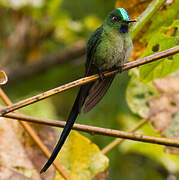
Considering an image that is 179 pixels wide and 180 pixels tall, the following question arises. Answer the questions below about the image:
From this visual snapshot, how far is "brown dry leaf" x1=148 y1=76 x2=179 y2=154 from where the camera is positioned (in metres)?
2.38

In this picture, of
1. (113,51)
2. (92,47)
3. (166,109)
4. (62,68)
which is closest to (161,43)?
(113,51)

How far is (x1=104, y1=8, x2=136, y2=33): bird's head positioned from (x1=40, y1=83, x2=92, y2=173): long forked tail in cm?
34

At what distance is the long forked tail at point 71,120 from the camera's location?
5.68 feet

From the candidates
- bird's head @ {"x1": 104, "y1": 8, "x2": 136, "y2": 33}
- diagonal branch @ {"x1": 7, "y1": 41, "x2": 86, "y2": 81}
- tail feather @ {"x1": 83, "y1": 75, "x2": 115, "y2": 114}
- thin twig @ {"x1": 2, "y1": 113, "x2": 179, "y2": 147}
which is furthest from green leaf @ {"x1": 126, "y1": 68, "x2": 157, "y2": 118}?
diagonal branch @ {"x1": 7, "y1": 41, "x2": 86, "y2": 81}

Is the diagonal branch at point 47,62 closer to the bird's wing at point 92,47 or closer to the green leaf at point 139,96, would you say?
the green leaf at point 139,96

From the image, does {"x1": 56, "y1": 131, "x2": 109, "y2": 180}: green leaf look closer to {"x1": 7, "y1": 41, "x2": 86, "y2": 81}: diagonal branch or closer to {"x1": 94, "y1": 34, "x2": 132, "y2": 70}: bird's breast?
{"x1": 94, "y1": 34, "x2": 132, "y2": 70}: bird's breast

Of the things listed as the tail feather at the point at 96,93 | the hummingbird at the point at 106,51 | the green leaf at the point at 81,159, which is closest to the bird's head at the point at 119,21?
the hummingbird at the point at 106,51

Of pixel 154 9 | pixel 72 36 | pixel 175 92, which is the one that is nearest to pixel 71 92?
pixel 72 36

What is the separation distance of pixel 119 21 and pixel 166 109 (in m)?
0.77

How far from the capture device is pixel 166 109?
254 centimetres

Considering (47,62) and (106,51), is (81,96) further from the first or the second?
(47,62)

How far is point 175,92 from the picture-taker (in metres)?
2.61

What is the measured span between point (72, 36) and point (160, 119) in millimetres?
1920

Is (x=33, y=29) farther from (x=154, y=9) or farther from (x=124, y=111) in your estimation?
(x=154, y=9)
